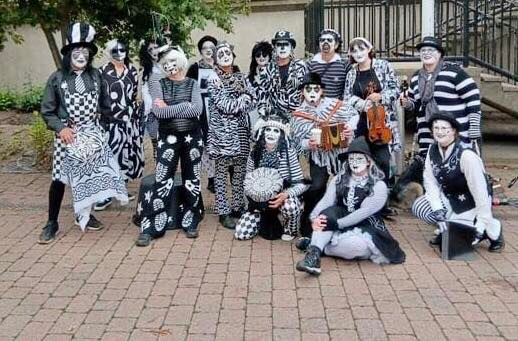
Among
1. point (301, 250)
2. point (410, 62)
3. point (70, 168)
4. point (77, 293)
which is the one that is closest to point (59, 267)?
point (77, 293)

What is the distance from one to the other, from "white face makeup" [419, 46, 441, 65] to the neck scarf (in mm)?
64

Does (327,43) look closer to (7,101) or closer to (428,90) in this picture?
(428,90)

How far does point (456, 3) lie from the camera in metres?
9.74

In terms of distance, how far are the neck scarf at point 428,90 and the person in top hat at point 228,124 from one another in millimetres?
1544

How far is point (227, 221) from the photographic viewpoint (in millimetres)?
6957

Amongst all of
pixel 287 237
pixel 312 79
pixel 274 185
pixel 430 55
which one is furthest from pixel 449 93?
pixel 287 237

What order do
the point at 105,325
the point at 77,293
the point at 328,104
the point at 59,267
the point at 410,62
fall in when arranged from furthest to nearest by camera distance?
the point at 410,62, the point at 328,104, the point at 59,267, the point at 77,293, the point at 105,325

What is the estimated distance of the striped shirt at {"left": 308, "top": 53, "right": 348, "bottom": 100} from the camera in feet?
22.7

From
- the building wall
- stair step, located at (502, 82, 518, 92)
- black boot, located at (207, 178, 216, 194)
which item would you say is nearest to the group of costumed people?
black boot, located at (207, 178, 216, 194)

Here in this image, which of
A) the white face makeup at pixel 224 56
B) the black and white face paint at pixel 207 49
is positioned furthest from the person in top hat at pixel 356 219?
the black and white face paint at pixel 207 49

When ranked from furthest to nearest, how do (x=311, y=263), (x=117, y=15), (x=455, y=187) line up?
(x=117, y=15), (x=455, y=187), (x=311, y=263)

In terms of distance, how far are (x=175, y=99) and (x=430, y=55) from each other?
232 cm

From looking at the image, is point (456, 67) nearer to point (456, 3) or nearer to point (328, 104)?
point (328, 104)

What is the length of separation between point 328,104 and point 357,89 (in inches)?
17.5
